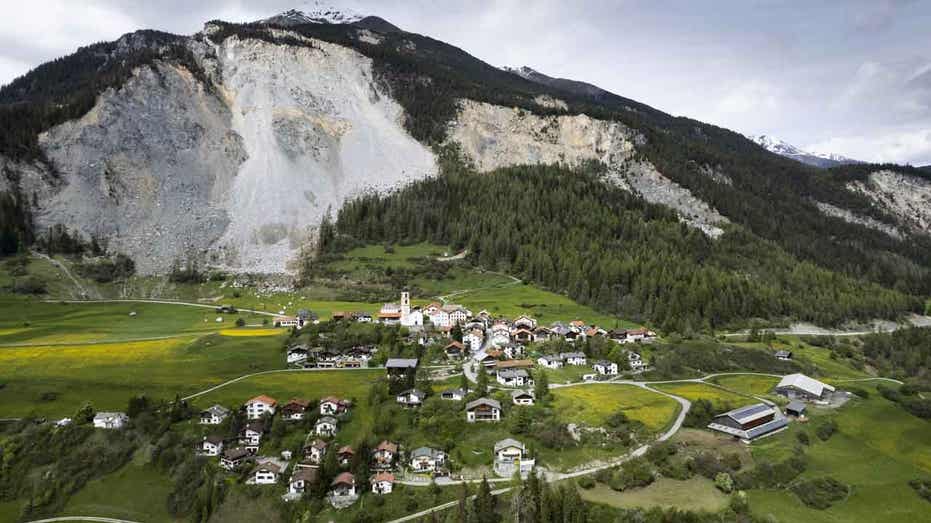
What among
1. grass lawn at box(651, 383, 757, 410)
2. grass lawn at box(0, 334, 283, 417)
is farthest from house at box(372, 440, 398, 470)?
grass lawn at box(651, 383, 757, 410)

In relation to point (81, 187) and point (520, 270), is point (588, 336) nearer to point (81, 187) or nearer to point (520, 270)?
point (520, 270)

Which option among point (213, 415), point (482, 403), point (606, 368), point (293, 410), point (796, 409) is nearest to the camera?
point (796, 409)

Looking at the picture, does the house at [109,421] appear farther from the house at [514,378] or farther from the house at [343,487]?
the house at [514,378]

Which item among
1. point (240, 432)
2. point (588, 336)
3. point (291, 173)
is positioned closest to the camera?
point (240, 432)

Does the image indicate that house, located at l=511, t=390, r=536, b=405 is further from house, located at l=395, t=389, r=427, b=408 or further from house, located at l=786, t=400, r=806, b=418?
house, located at l=786, t=400, r=806, b=418

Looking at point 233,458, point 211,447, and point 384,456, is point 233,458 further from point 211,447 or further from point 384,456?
point 384,456

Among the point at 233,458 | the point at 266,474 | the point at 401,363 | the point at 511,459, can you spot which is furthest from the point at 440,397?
the point at 233,458

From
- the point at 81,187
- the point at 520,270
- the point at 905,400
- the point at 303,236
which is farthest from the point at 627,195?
the point at 81,187
